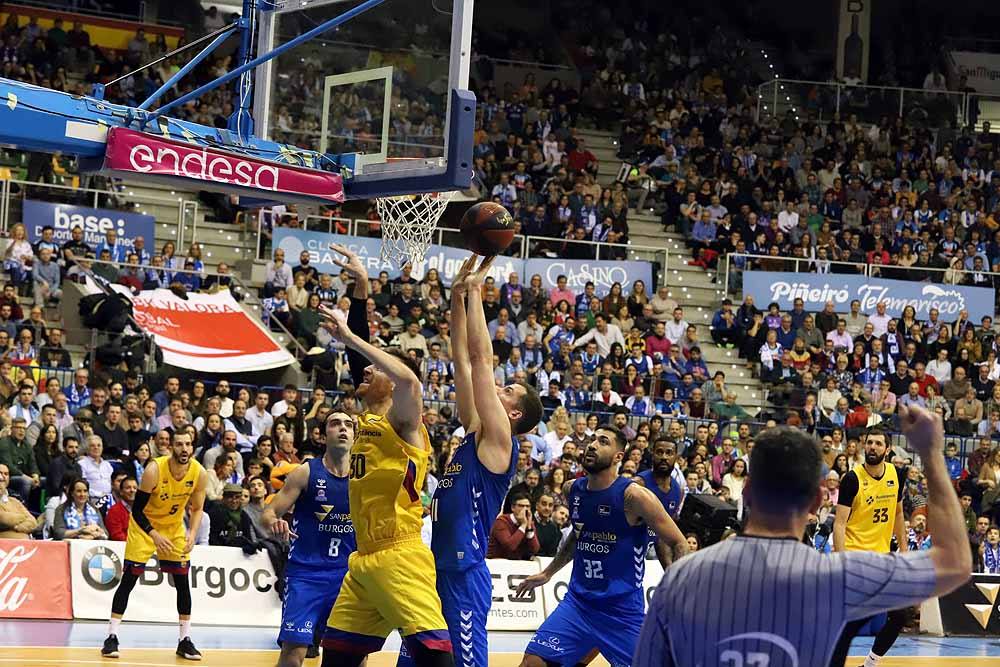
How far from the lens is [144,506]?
12.1 meters

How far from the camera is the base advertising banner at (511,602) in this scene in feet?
50.9

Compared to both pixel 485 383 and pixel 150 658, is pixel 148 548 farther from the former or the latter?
pixel 485 383

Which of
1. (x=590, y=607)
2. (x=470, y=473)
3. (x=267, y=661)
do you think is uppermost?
(x=470, y=473)

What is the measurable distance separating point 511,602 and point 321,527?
6551mm

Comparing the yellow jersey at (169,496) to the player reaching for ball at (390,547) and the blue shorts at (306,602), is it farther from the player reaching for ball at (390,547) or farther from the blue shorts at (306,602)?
the player reaching for ball at (390,547)

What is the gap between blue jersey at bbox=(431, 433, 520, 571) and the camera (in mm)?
7109

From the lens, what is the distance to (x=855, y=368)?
23.6 meters

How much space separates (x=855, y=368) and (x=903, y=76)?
1393 centimetres

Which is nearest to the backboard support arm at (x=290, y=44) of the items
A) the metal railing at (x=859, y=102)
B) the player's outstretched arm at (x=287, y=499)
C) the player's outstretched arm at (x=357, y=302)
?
the player's outstretched arm at (x=357, y=302)

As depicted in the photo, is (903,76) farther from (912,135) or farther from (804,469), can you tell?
(804,469)

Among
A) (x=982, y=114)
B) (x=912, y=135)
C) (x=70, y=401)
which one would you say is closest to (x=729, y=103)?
(x=912, y=135)

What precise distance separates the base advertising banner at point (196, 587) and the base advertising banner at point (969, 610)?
26.7 ft

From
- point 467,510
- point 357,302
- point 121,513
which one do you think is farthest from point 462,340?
point 121,513

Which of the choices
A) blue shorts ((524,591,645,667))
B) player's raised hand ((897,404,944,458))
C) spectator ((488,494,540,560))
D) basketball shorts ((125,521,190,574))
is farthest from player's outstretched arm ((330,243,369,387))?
spectator ((488,494,540,560))
